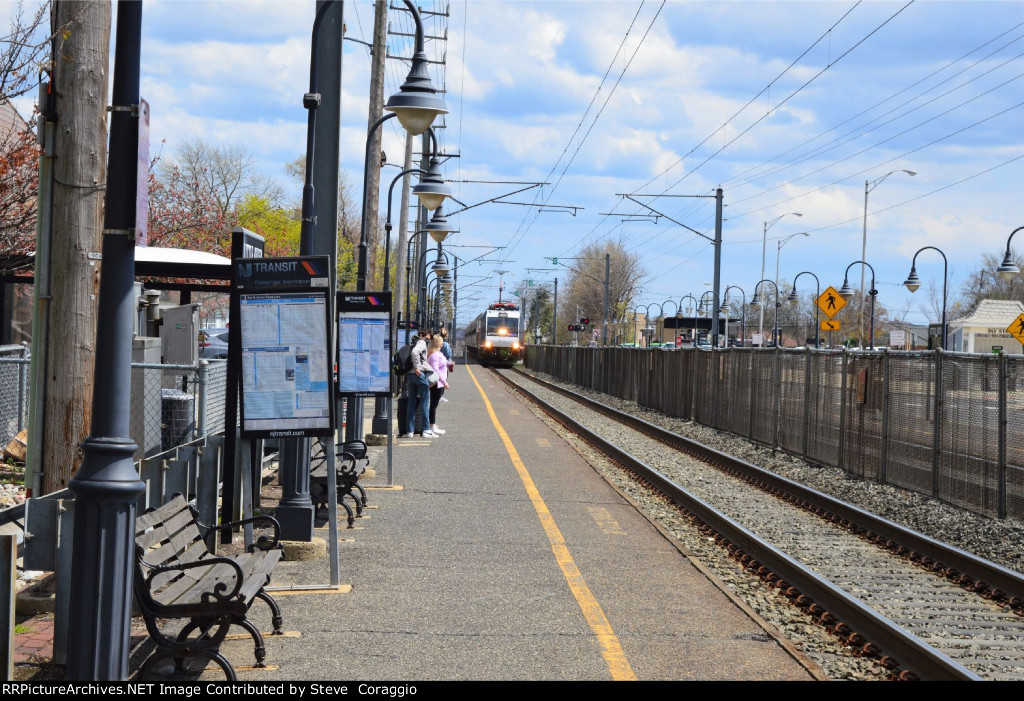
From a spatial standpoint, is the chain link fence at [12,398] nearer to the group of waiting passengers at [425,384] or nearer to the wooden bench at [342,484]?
the wooden bench at [342,484]

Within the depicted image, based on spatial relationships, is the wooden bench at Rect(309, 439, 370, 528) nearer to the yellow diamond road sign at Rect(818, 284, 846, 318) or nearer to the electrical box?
the electrical box

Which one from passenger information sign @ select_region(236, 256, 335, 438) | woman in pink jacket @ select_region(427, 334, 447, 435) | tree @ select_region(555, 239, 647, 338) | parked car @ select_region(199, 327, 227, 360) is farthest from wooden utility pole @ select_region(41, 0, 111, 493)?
tree @ select_region(555, 239, 647, 338)

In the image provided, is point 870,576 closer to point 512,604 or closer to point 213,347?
point 512,604

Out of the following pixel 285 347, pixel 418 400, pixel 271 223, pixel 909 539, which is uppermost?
pixel 271 223

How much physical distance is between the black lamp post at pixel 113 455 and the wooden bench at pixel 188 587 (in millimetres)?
857

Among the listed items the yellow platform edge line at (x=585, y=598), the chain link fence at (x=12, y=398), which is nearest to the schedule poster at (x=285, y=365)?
the yellow platform edge line at (x=585, y=598)

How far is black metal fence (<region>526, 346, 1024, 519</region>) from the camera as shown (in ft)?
40.9

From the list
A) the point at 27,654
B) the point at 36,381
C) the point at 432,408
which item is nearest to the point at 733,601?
the point at 27,654

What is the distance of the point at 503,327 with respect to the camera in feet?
226

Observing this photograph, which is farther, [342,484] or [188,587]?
[342,484]

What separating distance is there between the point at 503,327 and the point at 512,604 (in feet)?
201

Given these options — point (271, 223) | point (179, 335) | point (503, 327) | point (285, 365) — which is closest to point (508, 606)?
point (285, 365)

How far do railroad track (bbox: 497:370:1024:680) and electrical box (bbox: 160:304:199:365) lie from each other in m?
6.92

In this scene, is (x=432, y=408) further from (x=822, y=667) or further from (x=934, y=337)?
(x=934, y=337)
